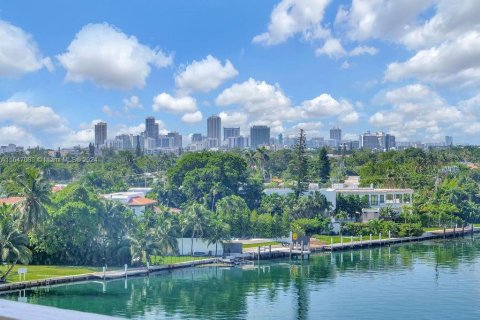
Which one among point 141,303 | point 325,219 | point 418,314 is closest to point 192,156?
point 325,219

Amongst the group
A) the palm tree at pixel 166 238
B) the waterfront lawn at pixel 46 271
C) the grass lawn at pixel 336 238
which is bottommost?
the waterfront lawn at pixel 46 271

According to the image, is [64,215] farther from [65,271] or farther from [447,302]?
[447,302]

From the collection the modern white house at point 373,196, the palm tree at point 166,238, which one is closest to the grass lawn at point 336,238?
the modern white house at point 373,196

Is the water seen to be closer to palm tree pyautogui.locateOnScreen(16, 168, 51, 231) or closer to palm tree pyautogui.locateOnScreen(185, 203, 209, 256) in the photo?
palm tree pyautogui.locateOnScreen(185, 203, 209, 256)

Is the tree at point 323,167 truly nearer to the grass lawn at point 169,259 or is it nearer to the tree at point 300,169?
the tree at point 300,169

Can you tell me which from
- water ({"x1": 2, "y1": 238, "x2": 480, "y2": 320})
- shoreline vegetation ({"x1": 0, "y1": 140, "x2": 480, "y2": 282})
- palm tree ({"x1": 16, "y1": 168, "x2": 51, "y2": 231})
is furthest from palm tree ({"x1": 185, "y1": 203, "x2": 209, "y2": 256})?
palm tree ({"x1": 16, "y1": 168, "x2": 51, "y2": 231})

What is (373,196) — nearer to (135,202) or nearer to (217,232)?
(135,202)
